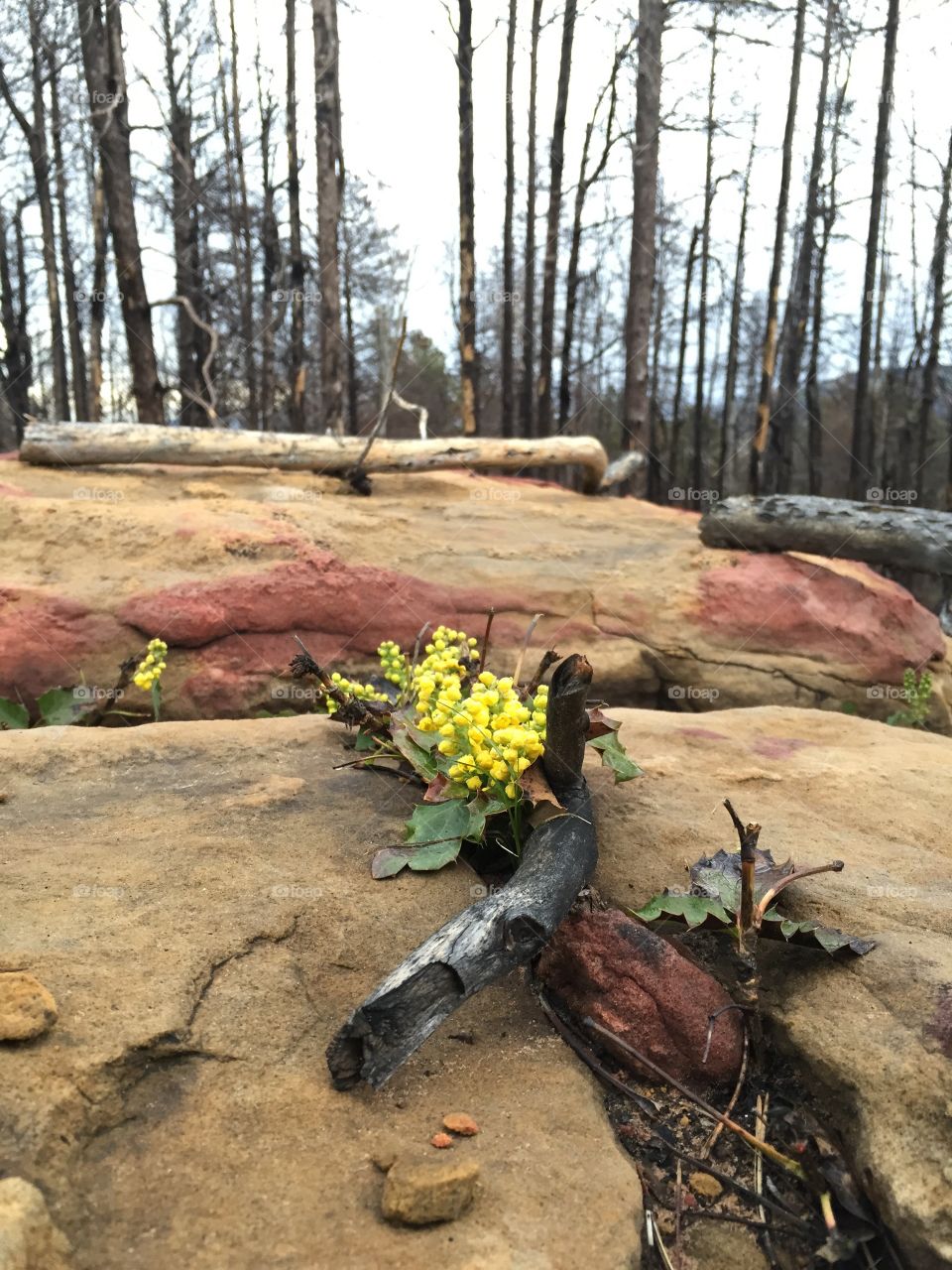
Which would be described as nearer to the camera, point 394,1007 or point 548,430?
point 394,1007

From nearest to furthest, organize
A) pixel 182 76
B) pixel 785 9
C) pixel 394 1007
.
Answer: pixel 394 1007 → pixel 785 9 → pixel 182 76

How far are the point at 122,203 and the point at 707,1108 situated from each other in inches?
378

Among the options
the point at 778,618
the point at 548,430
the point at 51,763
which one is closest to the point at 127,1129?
the point at 51,763

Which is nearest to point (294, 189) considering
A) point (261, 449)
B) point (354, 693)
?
point (261, 449)

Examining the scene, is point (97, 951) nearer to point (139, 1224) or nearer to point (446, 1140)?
point (139, 1224)

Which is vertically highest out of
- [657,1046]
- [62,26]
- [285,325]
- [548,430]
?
[62,26]

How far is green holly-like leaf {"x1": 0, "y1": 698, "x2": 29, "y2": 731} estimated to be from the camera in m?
3.83

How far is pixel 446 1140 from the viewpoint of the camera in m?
1.49

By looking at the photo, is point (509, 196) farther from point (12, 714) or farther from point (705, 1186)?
point (705, 1186)

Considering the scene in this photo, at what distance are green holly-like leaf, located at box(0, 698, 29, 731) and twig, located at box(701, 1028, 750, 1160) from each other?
10.6ft

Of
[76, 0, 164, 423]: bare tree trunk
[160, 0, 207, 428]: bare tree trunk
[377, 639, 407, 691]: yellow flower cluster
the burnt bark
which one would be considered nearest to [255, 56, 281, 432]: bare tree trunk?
[160, 0, 207, 428]: bare tree trunk

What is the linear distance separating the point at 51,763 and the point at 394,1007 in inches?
69.8

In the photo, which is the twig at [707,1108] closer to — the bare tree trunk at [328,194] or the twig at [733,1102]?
the twig at [733,1102]

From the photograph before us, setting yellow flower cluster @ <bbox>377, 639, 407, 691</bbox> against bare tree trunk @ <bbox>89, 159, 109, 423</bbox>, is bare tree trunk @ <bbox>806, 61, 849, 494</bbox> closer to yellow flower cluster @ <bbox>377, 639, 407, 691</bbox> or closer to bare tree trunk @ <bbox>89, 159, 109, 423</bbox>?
bare tree trunk @ <bbox>89, 159, 109, 423</bbox>
